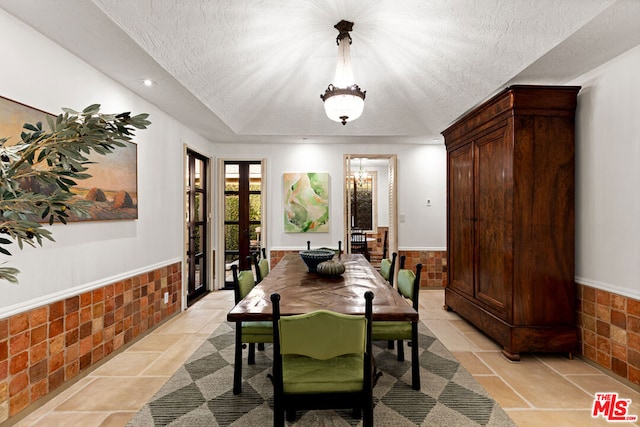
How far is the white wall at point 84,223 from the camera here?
1.94m

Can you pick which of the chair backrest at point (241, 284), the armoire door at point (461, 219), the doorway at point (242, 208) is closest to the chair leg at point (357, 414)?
the chair backrest at point (241, 284)

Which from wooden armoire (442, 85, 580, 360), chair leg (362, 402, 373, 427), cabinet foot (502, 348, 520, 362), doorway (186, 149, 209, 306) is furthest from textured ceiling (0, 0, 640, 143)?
chair leg (362, 402, 373, 427)

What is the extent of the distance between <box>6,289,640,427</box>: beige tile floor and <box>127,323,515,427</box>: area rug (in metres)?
0.13

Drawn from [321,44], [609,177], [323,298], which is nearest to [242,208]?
[321,44]

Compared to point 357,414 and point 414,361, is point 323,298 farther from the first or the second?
point 414,361

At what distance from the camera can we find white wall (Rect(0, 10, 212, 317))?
1938 mm

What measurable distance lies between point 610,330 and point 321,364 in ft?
7.68

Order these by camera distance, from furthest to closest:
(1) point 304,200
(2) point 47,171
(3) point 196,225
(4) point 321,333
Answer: (1) point 304,200, (3) point 196,225, (4) point 321,333, (2) point 47,171

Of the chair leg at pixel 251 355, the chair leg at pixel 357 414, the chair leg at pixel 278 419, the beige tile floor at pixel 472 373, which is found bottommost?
the beige tile floor at pixel 472 373

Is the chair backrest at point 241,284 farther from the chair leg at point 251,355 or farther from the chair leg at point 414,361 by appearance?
the chair leg at point 414,361

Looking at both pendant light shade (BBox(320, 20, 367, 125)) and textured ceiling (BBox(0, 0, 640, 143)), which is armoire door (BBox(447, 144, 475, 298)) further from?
pendant light shade (BBox(320, 20, 367, 125))

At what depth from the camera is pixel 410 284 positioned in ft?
8.33

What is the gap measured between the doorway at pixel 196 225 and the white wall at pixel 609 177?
441 cm

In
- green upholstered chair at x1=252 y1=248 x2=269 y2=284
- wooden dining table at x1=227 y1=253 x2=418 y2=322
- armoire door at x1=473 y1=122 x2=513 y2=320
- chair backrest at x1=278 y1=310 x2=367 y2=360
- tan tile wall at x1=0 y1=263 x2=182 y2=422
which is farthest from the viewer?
green upholstered chair at x1=252 y1=248 x2=269 y2=284
